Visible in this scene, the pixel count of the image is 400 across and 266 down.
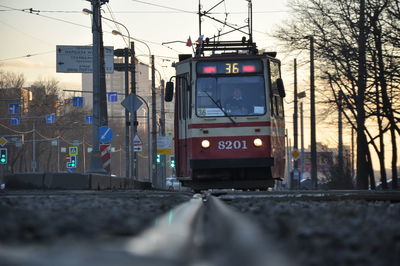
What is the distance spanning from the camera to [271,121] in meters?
19.3

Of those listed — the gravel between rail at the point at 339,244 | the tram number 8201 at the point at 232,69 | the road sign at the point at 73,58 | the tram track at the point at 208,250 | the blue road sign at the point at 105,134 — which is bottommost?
the gravel between rail at the point at 339,244

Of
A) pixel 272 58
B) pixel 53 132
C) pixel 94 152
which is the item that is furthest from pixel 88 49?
pixel 53 132

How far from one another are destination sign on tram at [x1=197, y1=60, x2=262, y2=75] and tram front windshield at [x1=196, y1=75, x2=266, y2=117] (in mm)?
142

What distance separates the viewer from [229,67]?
19.2 metres

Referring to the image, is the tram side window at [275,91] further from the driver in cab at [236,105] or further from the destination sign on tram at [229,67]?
the driver in cab at [236,105]

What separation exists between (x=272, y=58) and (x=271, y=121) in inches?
62.7

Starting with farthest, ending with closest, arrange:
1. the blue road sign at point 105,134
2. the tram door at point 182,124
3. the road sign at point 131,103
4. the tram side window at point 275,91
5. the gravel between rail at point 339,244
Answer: the road sign at point 131,103 < the blue road sign at point 105,134 < the tram door at point 182,124 < the tram side window at point 275,91 < the gravel between rail at point 339,244

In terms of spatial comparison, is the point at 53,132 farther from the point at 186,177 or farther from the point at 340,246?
the point at 340,246

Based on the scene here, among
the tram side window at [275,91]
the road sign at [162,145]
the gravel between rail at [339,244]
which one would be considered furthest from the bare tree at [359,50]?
the gravel between rail at [339,244]

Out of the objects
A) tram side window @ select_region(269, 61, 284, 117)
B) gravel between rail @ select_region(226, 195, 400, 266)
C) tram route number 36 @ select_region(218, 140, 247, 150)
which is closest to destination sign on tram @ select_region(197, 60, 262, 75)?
tram side window @ select_region(269, 61, 284, 117)

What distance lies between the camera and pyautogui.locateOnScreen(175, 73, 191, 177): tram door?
19.7 m

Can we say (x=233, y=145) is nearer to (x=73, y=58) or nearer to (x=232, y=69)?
(x=232, y=69)

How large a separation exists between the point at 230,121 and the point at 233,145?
562 mm

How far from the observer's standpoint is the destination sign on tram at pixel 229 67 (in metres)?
19.2
